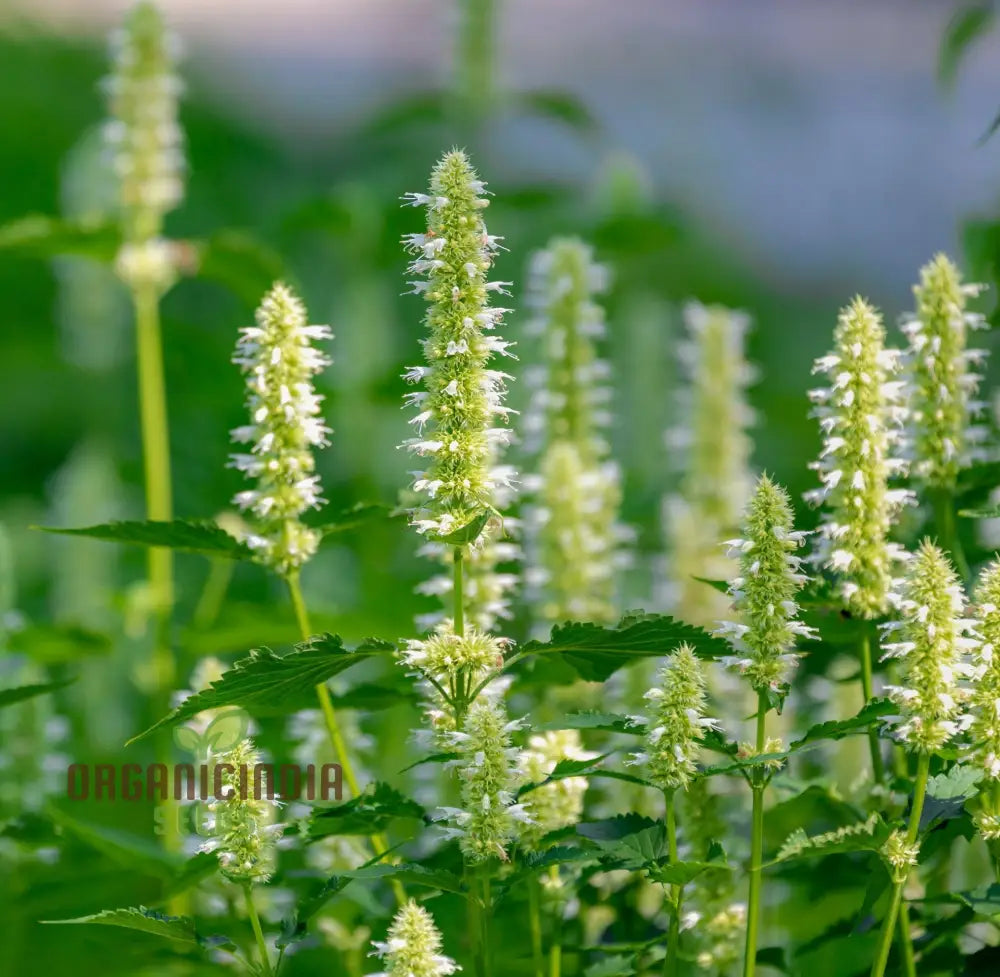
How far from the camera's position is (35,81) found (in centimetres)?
1569

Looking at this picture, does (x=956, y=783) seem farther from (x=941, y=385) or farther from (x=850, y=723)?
(x=941, y=385)

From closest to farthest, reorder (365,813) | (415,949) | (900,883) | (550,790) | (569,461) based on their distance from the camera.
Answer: (415,949) → (900,883) → (365,813) → (550,790) → (569,461)

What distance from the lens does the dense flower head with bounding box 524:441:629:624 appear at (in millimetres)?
3861

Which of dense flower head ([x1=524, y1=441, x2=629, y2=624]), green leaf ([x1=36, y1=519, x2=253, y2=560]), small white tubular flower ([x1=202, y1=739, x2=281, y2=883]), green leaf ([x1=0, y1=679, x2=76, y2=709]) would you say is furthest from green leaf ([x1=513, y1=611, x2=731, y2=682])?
dense flower head ([x1=524, y1=441, x2=629, y2=624])

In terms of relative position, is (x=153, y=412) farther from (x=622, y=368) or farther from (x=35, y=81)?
(x=35, y=81)

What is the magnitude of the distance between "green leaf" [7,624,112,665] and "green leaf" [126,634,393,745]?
1.38 m

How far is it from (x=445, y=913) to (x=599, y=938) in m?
0.34


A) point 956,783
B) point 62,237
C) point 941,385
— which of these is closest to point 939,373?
point 941,385

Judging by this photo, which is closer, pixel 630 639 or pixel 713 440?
pixel 630 639

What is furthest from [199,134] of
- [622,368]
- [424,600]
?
[424,600]

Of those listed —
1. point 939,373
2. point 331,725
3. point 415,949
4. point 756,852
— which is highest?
point 939,373

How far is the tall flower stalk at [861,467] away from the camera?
272 cm

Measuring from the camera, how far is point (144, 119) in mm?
4633

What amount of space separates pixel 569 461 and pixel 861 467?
1.19 metres
